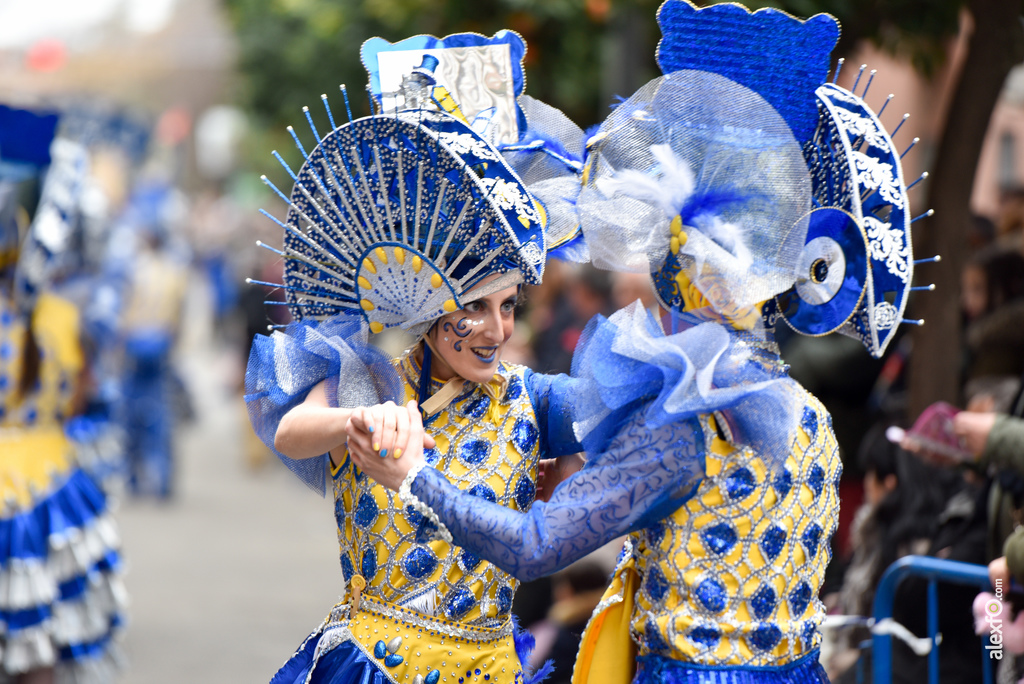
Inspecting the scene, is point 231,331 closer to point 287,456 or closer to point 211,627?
point 211,627

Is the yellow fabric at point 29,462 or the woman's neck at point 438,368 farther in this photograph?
the yellow fabric at point 29,462

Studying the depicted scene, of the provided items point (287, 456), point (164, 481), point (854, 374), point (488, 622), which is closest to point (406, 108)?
point (287, 456)

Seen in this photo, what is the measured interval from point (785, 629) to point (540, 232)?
767mm

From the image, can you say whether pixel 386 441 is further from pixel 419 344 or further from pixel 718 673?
pixel 718 673

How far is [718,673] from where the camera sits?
1.88 meters

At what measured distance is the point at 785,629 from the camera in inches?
75.3

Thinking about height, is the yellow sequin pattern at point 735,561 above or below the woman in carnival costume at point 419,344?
below

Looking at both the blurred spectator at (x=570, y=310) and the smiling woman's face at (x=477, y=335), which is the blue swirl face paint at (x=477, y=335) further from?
the blurred spectator at (x=570, y=310)

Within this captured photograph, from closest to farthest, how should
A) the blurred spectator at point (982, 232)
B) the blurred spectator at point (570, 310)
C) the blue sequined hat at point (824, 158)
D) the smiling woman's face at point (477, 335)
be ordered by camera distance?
the blue sequined hat at point (824, 158)
the smiling woman's face at point (477, 335)
the blurred spectator at point (982, 232)
the blurred spectator at point (570, 310)

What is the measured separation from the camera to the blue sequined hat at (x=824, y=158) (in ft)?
6.44

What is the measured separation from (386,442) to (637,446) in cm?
38

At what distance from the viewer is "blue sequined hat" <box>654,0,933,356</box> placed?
77.2 inches

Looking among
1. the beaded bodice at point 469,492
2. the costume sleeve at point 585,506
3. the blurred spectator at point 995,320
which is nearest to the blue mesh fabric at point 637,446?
the costume sleeve at point 585,506

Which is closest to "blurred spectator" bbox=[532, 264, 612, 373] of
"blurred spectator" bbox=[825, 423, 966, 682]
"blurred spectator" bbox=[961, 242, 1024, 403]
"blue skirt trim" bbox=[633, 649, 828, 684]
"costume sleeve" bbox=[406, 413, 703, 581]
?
"blurred spectator" bbox=[961, 242, 1024, 403]
